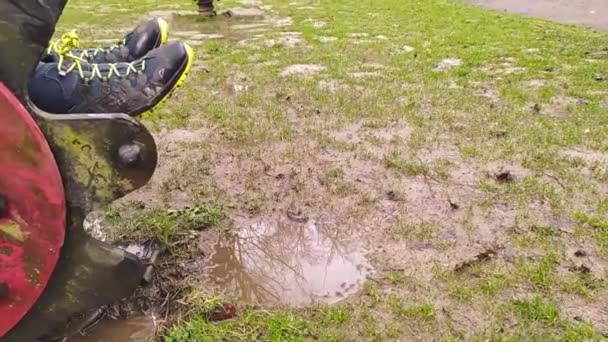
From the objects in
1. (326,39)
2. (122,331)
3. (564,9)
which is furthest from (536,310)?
(564,9)

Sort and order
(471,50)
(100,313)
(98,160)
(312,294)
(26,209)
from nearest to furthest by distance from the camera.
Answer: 1. (26,209)
2. (98,160)
3. (100,313)
4. (312,294)
5. (471,50)

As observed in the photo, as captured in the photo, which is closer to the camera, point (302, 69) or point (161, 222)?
point (161, 222)

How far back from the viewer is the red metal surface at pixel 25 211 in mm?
1371

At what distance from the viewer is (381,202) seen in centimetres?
294

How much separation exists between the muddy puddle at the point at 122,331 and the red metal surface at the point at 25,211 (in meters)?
0.52

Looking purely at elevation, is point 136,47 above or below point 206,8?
above

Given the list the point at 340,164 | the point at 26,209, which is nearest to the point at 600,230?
the point at 340,164

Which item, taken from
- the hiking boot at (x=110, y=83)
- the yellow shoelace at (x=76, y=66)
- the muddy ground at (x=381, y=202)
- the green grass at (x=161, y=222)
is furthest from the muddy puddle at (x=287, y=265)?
the yellow shoelace at (x=76, y=66)

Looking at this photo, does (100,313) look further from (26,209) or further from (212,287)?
(26,209)

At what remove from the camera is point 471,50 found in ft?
21.7

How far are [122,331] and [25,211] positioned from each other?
805 millimetres

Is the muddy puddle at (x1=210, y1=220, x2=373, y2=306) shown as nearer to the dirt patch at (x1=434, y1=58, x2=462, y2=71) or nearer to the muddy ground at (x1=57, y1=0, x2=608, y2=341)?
the muddy ground at (x1=57, y1=0, x2=608, y2=341)

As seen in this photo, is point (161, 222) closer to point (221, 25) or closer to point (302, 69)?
point (302, 69)

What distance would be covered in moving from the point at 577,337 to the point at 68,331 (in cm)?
176
